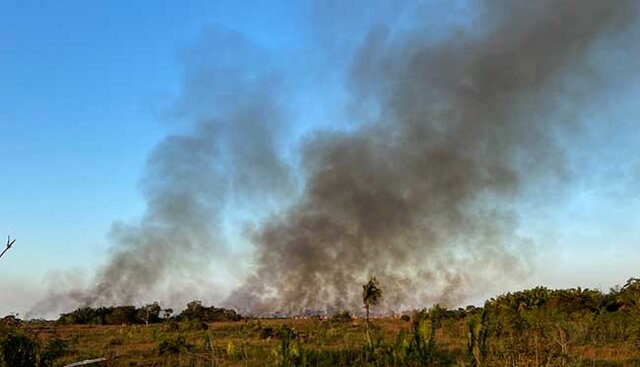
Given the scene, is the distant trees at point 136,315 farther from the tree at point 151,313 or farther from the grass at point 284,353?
the grass at point 284,353

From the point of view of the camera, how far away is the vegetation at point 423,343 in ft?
55.9

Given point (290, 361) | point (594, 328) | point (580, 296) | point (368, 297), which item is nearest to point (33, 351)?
point (290, 361)

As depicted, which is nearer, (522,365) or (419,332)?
(522,365)

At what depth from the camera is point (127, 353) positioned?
31.0m

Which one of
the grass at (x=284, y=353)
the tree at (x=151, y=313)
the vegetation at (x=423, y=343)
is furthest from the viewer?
the tree at (x=151, y=313)

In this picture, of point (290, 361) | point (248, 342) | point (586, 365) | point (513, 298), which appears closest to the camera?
point (290, 361)

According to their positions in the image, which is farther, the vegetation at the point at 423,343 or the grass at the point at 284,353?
the grass at the point at 284,353

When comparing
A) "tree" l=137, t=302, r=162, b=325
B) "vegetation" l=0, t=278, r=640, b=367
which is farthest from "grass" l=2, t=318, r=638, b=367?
"tree" l=137, t=302, r=162, b=325

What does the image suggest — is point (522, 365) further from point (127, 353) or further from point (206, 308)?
point (206, 308)

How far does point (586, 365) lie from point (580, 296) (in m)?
31.2

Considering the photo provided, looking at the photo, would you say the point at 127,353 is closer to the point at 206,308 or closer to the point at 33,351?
the point at 33,351

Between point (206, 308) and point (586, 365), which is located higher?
point (206, 308)

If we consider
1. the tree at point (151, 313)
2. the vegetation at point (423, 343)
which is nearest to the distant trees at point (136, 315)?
the tree at point (151, 313)

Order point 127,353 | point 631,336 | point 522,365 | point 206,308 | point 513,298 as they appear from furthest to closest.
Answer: point 206,308 → point 513,298 → point 127,353 → point 631,336 → point 522,365
